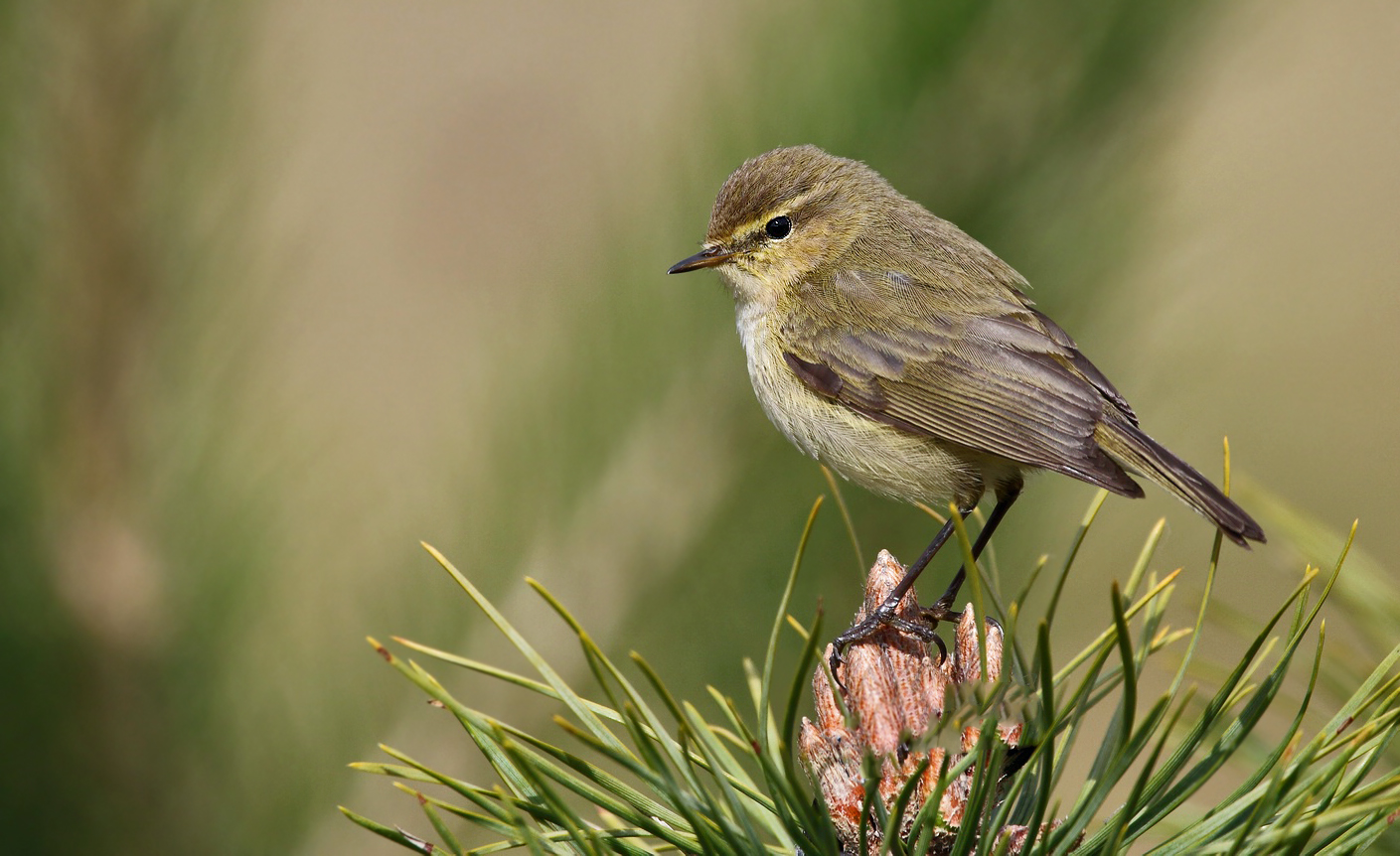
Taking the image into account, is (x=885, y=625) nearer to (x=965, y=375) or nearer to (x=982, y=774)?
(x=982, y=774)

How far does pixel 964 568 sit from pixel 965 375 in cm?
128

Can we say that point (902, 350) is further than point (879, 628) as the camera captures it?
Yes

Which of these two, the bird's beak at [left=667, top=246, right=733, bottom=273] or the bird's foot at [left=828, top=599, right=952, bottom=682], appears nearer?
the bird's foot at [left=828, top=599, right=952, bottom=682]

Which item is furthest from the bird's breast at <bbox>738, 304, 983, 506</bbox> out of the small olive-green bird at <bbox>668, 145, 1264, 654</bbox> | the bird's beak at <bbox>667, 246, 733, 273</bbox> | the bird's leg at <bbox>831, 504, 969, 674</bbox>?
the bird's leg at <bbox>831, 504, 969, 674</bbox>

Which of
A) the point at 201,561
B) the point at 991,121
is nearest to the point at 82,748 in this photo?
the point at 201,561

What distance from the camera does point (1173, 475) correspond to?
2.88 meters

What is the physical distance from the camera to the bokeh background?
6.64 ft

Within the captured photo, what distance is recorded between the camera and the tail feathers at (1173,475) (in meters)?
2.36

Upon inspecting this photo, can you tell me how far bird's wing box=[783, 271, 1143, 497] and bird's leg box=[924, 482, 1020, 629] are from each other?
7.4 inches

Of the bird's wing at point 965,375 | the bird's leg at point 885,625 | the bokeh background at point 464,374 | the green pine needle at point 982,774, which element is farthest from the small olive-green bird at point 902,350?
the green pine needle at point 982,774

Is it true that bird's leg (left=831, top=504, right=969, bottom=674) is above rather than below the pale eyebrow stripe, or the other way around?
below

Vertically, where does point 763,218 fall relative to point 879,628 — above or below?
above

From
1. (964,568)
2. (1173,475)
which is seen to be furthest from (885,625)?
(1173,475)

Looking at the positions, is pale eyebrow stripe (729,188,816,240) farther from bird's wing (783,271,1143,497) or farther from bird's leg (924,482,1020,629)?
bird's leg (924,482,1020,629)
